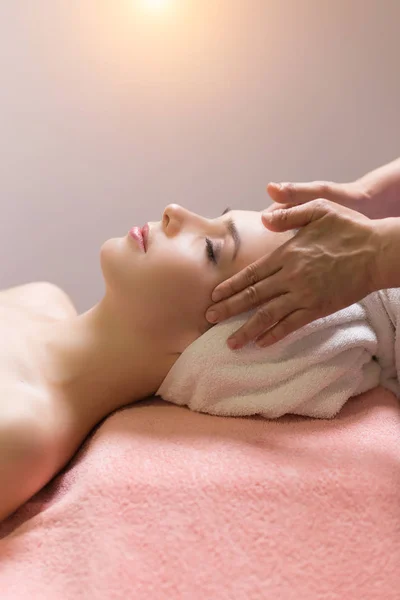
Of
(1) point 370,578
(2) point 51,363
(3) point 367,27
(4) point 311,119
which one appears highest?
(3) point 367,27

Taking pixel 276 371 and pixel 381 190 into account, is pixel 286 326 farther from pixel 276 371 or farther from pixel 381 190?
pixel 381 190

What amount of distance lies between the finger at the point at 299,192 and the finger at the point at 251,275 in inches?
5.9

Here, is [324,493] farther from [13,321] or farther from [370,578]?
[13,321]

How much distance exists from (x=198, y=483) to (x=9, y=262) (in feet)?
3.83

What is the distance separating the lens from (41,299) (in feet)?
4.78

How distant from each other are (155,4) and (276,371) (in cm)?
118

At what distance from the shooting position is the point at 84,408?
1081 mm

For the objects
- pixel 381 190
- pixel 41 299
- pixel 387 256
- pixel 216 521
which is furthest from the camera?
pixel 41 299

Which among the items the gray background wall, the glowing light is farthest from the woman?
the glowing light

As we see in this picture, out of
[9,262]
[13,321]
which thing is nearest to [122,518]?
[13,321]

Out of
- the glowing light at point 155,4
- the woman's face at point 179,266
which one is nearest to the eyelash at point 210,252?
the woman's face at point 179,266

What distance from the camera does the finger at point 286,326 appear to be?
1.01 metres

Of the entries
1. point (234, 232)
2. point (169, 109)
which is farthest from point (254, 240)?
point (169, 109)

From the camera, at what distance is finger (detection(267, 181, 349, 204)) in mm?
1135
